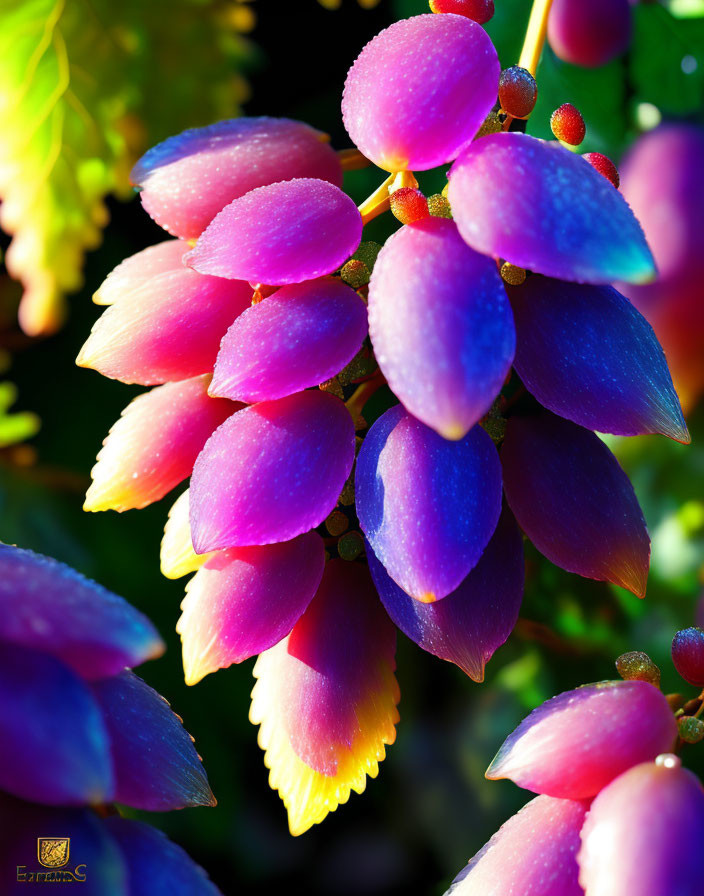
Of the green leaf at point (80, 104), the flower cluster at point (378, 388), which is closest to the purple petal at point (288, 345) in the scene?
Answer: the flower cluster at point (378, 388)

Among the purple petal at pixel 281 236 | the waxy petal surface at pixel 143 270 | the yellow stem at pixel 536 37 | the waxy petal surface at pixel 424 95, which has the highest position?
the waxy petal surface at pixel 424 95

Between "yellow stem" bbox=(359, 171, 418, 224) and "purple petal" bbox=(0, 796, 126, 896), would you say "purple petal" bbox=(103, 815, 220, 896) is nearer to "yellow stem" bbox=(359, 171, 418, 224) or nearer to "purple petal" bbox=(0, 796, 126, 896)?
"purple petal" bbox=(0, 796, 126, 896)

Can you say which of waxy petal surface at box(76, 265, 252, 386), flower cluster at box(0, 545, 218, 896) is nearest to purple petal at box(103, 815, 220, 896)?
flower cluster at box(0, 545, 218, 896)

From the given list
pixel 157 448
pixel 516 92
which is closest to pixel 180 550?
pixel 157 448

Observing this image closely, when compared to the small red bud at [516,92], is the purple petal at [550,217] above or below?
below

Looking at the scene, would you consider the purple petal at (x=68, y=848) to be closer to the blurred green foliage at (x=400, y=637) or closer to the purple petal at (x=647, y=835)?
the purple petal at (x=647, y=835)
